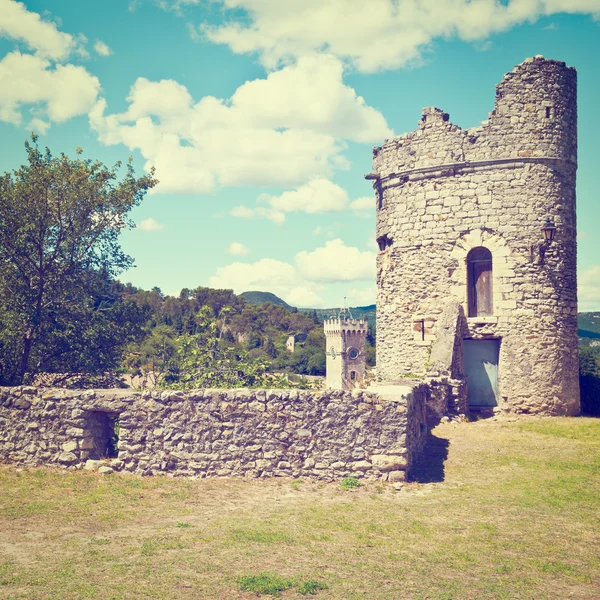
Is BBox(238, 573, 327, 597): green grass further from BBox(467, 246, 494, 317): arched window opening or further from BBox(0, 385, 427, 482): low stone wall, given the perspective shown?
BBox(467, 246, 494, 317): arched window opening

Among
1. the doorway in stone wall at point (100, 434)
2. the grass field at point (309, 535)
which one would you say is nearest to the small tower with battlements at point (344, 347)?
the doorway in stone wall at point (100, 434)

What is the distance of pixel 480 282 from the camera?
15.0 metres

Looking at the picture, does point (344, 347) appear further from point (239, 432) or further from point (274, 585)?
point (274, 585)

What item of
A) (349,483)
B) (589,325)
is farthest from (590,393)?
(589,325)

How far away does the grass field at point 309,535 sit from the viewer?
216 inches

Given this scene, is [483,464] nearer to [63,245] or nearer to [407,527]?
[407,527]

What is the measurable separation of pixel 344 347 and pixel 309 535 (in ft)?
204

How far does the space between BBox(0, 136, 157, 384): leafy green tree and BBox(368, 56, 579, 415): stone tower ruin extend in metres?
8.00

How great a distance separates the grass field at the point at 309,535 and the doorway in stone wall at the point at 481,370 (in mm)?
4397

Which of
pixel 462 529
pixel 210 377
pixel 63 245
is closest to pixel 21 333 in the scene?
pixel 63 245

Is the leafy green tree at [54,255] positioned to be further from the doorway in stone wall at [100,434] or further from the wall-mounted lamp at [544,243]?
the wall-mounted lamp at [544,243]

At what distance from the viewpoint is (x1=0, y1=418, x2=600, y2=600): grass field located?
5.48 m

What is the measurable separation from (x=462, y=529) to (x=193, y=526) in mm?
3144

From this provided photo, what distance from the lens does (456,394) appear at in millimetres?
13617
